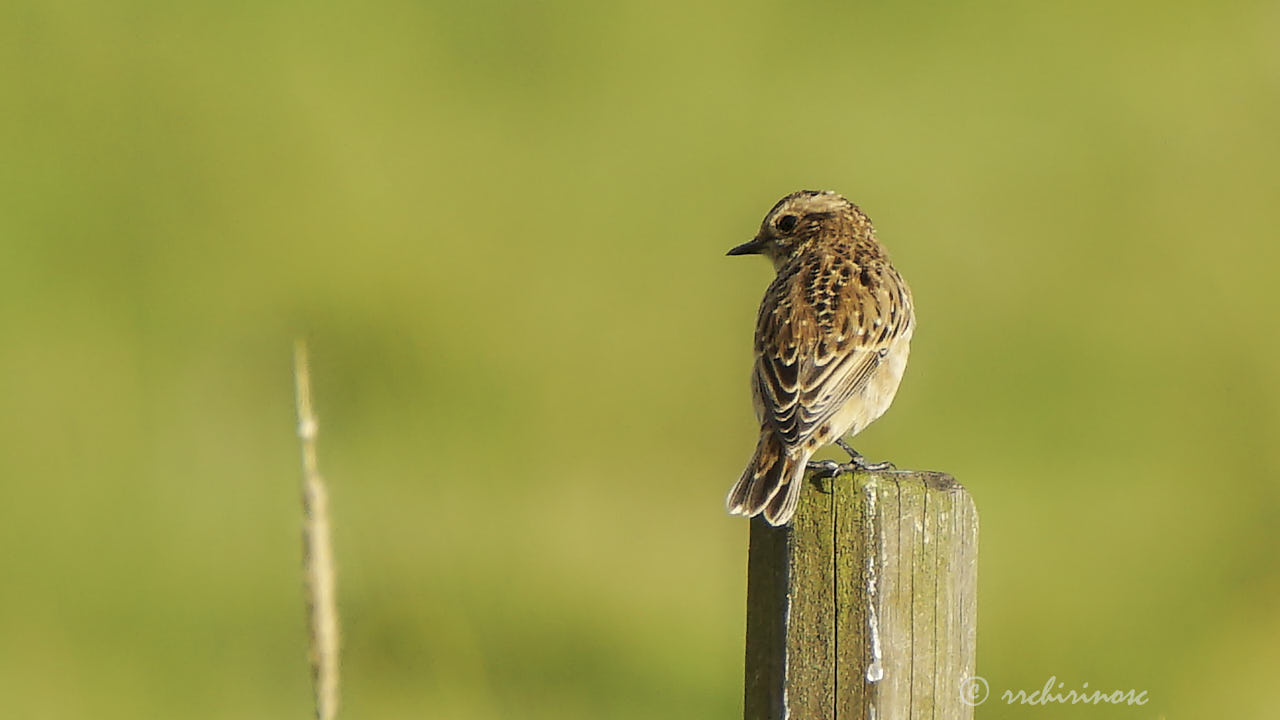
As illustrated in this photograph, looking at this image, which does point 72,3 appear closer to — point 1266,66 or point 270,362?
point 270,362

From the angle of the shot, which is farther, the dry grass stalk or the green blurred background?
the green blurred background

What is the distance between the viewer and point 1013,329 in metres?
13.0

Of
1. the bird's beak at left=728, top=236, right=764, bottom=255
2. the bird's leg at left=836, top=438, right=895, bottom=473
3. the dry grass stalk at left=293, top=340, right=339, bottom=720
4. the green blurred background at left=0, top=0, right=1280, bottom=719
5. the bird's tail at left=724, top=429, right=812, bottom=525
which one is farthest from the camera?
the green blurred background at left=0, top=0, right=1280, bottom=719

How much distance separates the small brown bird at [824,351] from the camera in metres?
5.16

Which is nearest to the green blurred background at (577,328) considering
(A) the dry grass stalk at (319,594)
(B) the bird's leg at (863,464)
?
(B) the bird's leg at (863,464)

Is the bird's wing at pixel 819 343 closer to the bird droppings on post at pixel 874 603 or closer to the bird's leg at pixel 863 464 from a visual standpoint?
the bird's leg at pixel 863 464

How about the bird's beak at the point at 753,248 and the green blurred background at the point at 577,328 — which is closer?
the bird's beak at the point at 753,248

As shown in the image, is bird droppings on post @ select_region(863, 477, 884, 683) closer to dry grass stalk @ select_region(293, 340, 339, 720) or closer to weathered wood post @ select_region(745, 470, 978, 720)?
weathered wood post @ select_region(745, 470, 978, 720)

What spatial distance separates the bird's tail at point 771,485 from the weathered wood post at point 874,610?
16 centimetres

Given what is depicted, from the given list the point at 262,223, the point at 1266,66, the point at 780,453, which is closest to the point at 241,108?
the point at 262,223

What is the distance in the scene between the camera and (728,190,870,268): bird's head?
21.9ft

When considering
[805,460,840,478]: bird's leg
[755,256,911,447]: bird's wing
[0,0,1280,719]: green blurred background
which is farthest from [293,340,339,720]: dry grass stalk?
[0,0,1280,719]: green blurred background

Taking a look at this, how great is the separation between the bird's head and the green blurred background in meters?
1.94

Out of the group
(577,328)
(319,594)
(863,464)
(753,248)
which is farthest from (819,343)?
(577,328)
